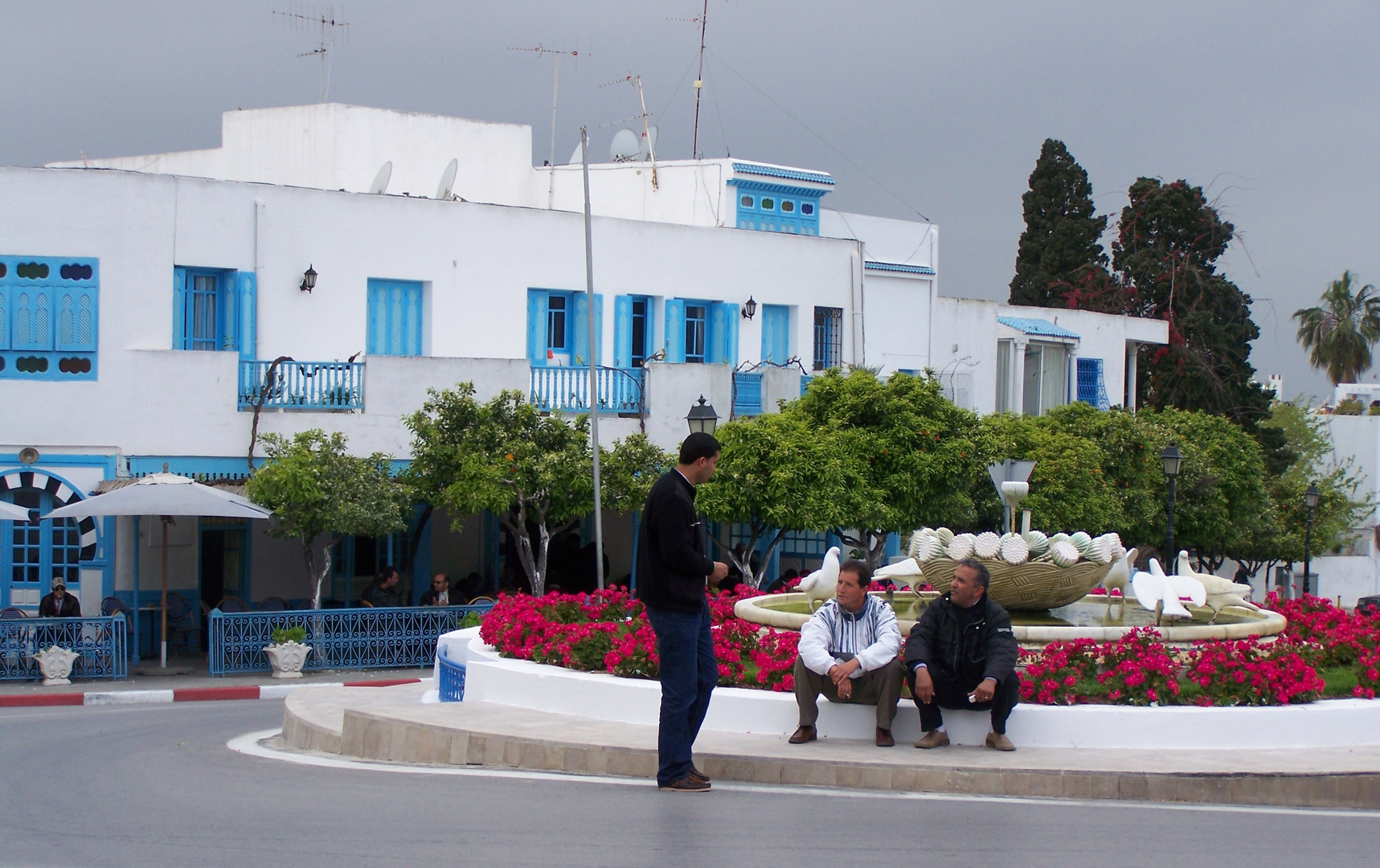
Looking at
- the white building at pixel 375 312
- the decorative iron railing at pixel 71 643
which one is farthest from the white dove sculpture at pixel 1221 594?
the white building at pixel 375 312

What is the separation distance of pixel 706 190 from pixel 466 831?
30.2 metres

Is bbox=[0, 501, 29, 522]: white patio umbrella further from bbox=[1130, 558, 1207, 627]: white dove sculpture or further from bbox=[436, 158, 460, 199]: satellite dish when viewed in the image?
bbox=[1130, 558, 1207, 627]: white dove sculpture

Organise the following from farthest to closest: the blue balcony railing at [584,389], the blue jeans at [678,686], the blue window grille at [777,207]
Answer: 1. the blue window grille at [777,207]
2. the blue balcony railing at [584,389]
3. the blue jeans at [678,686]

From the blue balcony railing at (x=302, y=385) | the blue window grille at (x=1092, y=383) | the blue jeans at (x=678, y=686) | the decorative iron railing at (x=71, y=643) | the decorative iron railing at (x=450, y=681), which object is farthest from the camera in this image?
the blue window grille at (x=1092, y=383)

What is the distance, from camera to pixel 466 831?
720 centimetres

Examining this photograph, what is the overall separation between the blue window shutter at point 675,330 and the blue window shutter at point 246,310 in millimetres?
8118

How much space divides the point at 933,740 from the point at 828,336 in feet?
78.1

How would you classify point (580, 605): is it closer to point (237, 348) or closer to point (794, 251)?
point (237, 348)

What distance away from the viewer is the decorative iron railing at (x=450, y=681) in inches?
500

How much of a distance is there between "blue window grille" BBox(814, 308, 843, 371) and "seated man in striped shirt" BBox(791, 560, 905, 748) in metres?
22.9

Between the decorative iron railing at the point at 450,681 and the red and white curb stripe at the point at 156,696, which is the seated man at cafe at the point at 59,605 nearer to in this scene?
the red and white curb stripe at the point at 156,696

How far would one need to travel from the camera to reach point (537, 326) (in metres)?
27.9

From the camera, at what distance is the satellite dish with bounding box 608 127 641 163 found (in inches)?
1564

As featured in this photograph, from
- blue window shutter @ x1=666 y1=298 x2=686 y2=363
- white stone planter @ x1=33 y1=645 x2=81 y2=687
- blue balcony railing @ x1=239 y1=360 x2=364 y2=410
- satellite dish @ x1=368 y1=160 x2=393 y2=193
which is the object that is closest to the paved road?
white stone planter @ x1=33 y1=645 x2=81 y2=687
